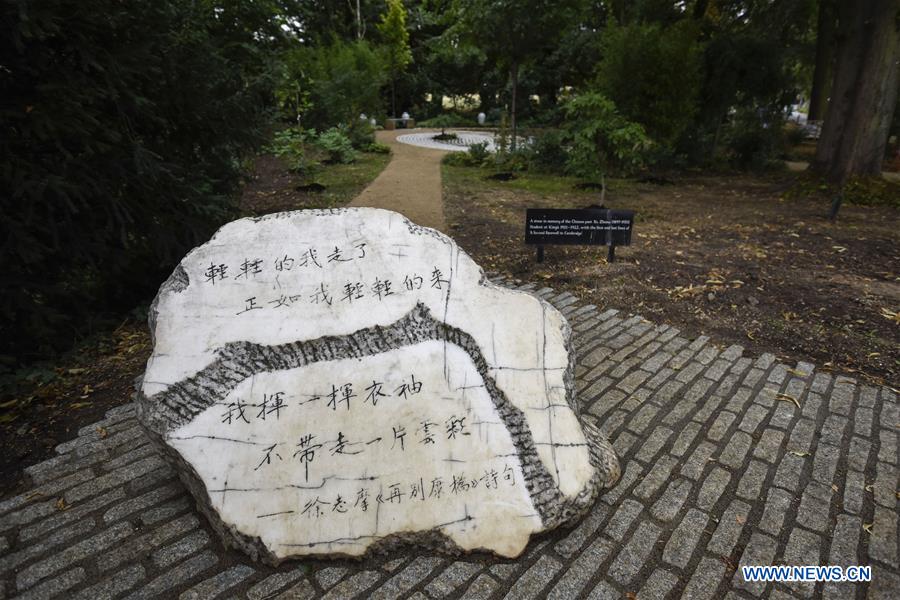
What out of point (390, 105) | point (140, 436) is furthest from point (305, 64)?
point (140, 436)

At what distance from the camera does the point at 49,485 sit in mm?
2742

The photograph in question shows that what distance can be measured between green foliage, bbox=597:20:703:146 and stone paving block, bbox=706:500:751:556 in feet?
31.1

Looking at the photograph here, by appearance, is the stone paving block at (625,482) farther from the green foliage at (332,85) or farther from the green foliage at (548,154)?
the green foliage at (332,85)

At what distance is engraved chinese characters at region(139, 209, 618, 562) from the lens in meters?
2.28

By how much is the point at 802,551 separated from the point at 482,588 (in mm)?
1497

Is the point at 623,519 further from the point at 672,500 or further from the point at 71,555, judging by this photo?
the point at 71,555

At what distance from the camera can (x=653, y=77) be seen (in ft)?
34.0

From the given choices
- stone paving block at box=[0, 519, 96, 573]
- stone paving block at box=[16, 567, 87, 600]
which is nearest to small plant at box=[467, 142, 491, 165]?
stone paving block at box=[0, 519, 96, 573]

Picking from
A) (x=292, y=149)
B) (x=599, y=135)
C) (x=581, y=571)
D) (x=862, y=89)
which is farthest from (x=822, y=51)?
(x=581, y=571)

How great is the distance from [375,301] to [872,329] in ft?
14.4

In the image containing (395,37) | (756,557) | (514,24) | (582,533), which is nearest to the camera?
(756,557)

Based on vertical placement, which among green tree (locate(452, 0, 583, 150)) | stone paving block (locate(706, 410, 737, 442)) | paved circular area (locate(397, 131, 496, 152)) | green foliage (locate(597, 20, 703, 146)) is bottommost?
stone paving block (locate(706, 410, 737, 442))

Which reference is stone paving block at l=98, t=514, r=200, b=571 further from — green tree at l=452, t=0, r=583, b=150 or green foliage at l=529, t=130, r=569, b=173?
green tree at l=452, t=0, r=583, b=150

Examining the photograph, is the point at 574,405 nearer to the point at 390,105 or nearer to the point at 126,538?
the point at 126,538
